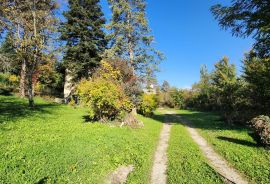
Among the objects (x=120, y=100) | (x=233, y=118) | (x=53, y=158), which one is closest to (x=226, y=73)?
(x=233, y=118)

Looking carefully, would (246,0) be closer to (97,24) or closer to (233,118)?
(233,118)

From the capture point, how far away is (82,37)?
104 feet

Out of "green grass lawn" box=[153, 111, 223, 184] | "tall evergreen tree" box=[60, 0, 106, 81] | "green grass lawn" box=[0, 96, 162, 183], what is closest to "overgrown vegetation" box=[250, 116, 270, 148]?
"green grass lawn" box=[153, 111, 223, 184]

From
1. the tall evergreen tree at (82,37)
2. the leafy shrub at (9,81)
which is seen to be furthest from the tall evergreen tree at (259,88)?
the leafy shrub at (9,81)

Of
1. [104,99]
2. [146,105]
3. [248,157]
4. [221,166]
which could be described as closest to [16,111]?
[104,99]

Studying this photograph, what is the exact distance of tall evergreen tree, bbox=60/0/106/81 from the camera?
3072cm

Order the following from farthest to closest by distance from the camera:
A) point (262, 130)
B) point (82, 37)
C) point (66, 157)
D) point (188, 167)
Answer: point (82, 37)
point (262, 130)
point (188, 167)
point (66, 157)

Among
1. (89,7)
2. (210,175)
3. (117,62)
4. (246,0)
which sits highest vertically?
(89,7)

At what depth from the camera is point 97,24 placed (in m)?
32.6

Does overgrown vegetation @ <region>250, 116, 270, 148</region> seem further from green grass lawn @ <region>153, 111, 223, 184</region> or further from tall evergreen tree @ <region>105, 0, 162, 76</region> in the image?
tall evergreen tree @ <region>105, 0, 162, 76</region>

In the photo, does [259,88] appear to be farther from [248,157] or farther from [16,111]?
[16,111]

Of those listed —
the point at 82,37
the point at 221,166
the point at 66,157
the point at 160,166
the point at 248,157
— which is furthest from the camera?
the point at 82,37

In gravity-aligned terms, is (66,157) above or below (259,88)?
below

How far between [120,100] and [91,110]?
85.9 inches
